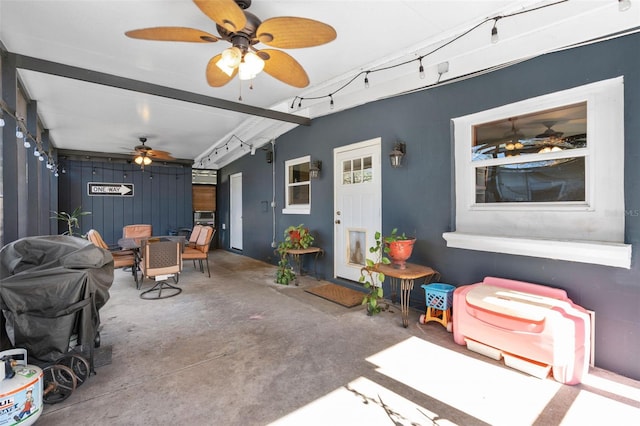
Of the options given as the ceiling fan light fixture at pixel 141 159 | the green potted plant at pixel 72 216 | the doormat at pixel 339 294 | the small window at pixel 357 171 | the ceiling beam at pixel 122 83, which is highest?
the ceiling beam at pixel 122 83

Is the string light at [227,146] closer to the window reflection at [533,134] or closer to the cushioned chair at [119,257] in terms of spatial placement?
the cushioned chair at [119,257]

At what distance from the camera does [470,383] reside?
6.93 feet

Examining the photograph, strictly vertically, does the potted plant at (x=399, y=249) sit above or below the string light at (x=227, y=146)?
below

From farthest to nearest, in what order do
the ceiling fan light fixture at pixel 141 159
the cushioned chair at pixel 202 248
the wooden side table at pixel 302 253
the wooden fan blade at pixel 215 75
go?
the ceiling fan light fixture at pixel 141 159 → the cushioned chair at pixel 202 248 → the wooden side table at pixel 302 253 → the wooden fan blade at pixel 215 75

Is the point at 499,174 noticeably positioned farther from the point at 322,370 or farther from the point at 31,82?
the point at 31,82

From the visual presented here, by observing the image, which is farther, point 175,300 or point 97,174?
point 97,174

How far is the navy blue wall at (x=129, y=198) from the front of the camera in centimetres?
772

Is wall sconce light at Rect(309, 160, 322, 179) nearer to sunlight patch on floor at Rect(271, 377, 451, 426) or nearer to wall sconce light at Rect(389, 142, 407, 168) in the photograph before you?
wall sconce light at Rect(389, 142, 407, 168)

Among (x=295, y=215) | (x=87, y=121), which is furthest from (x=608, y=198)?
(x=87, y=121)

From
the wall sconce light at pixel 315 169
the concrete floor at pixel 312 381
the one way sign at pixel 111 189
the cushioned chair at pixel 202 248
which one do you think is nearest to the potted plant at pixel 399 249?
the concrete floor at pixel 312 381

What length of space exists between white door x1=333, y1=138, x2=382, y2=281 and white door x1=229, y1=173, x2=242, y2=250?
3867 millimetres

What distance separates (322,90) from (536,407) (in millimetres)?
3684

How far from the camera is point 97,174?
7.95m

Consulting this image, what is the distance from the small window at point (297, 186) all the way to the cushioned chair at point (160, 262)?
6.89ft
